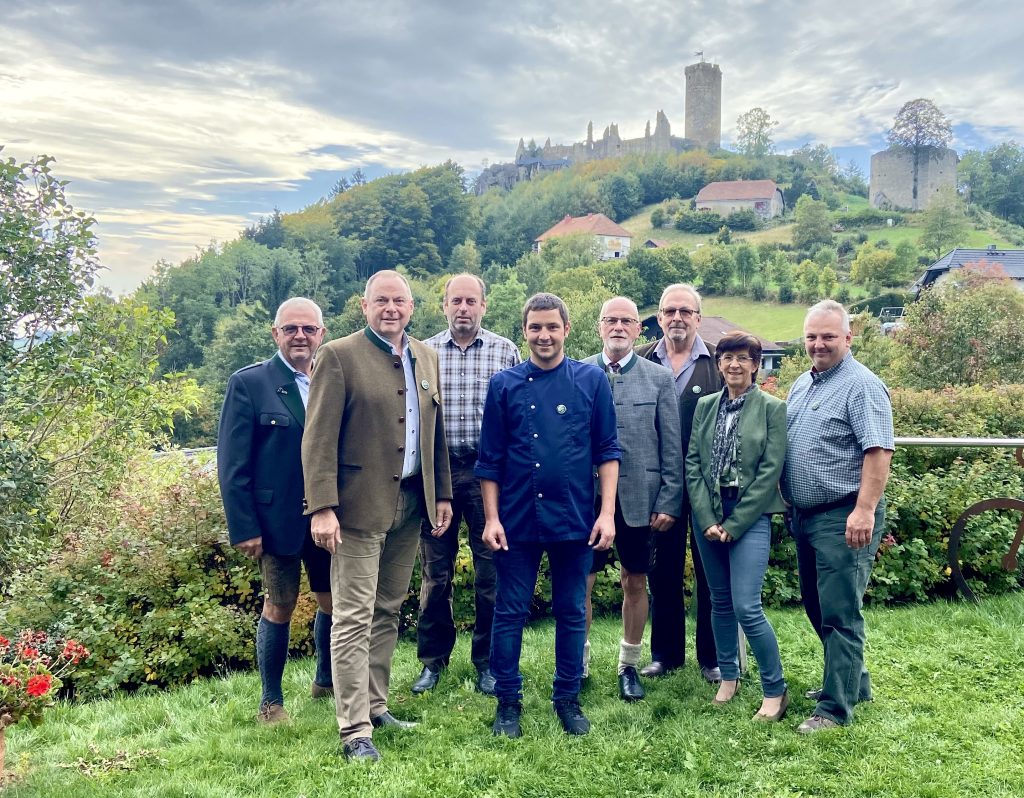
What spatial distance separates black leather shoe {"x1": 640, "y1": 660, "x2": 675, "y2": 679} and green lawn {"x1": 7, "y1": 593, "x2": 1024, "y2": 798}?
0.37 feet

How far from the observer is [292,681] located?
14.4 feet

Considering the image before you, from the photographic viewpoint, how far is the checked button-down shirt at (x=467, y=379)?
14.3 ft

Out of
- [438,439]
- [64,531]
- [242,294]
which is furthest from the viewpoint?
[242,294]

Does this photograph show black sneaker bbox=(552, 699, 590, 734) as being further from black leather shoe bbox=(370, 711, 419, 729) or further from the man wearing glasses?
black leather shoe bbox=(370, 711, 419, 729)

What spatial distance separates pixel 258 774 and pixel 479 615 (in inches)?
61.9

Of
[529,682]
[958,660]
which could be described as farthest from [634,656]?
[958,660]

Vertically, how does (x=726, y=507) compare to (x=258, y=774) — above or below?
above

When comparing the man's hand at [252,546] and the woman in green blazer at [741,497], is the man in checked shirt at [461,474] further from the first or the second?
the woman in green blazer at [741,497]

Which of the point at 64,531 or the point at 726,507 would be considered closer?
the point at 726,507

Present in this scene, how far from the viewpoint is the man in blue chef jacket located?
3600mm

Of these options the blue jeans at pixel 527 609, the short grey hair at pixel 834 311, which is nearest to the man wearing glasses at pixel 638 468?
the blue jeans at pixel 527 609

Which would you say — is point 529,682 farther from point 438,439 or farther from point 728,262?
point 728,262

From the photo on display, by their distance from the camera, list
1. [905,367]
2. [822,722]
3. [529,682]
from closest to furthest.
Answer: [822,722], [529,682], [905,367]

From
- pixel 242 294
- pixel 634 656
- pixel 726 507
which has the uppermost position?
pixel 242 294
